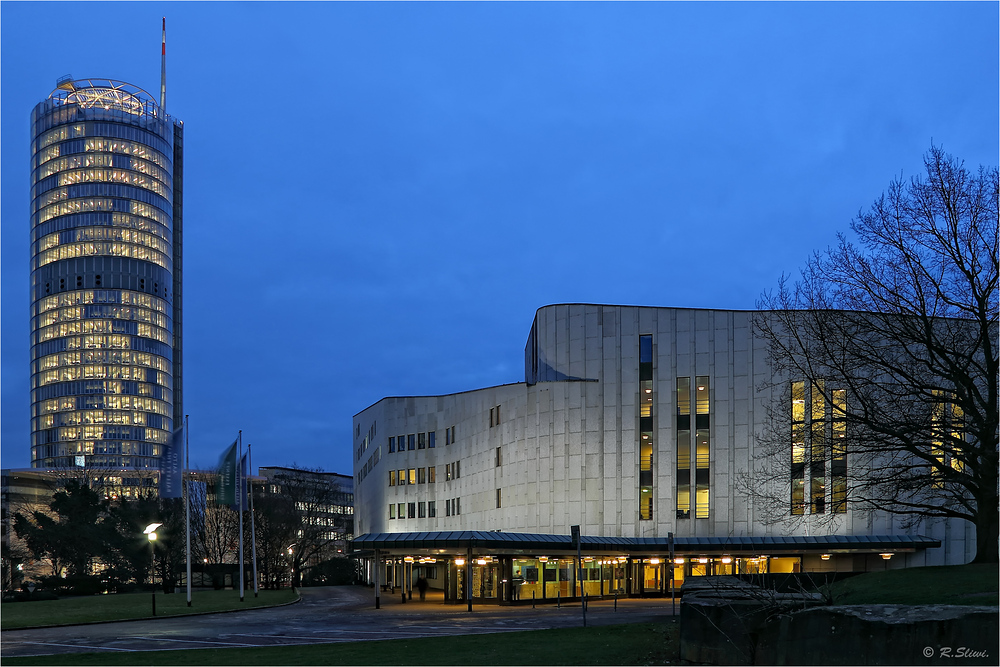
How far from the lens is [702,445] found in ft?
209

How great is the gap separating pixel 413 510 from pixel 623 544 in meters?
38.0

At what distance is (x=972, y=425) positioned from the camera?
97.3ft

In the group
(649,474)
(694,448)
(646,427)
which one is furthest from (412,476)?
(694,448)

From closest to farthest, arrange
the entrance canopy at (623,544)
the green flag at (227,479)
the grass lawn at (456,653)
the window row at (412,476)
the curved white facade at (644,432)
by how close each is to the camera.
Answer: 1. the grass lawn at (456,653)
2. the green flag at (227,479)
3. the entrance canopy at (623,544)
4. the curved white facade at (644,432)
5. the window row at (412,476)

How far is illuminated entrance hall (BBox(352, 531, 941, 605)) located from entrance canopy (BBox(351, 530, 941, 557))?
6 centimetres

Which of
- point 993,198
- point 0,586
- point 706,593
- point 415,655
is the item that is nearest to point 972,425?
point 993,198

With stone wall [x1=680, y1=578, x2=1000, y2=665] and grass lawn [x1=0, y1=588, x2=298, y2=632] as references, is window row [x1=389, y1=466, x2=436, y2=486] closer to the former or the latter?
grass lawn [x1=0, y1=588, x2=298, y2=632]

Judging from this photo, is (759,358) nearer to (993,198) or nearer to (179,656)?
(993,198)

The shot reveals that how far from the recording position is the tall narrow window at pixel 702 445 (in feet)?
208

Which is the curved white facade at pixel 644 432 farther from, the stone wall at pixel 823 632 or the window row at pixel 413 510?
the stone wall at pixel 823 632

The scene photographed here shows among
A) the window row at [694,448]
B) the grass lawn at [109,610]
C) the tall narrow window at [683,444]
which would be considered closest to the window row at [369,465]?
the grass lawn at [109,610]

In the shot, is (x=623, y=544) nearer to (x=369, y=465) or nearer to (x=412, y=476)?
(x=412, y=476)

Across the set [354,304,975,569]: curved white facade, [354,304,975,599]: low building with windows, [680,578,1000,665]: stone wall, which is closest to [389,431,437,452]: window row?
[354,304,975,599]: low building with windows

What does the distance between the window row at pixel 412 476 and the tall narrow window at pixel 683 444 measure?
106ft
